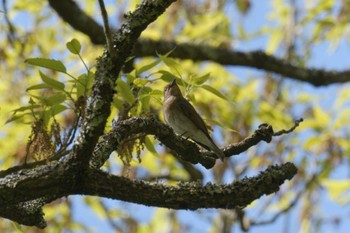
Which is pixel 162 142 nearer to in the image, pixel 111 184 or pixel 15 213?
pixel 111 184

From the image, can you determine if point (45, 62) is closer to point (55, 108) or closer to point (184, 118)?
point (55, 108)

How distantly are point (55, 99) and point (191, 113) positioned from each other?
944 millimetres

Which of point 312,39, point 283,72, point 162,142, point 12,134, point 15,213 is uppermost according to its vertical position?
point 312,39

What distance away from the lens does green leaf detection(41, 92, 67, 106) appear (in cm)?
284

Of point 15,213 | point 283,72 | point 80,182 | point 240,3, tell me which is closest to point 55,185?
point 80,182

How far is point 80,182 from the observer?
7.26 feet

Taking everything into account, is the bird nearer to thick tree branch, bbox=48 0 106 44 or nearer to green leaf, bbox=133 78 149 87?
green leaf, bbox=133 78 149 87

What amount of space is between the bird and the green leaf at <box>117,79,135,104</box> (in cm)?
51

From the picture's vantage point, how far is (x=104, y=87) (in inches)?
83.0

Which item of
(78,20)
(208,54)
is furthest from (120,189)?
(208,54)

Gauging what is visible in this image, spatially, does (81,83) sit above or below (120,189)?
above

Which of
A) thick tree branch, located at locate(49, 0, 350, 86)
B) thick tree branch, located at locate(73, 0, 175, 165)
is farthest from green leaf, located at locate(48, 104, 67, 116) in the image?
thick tree branch, located at locate(49, 0, 350, 86)

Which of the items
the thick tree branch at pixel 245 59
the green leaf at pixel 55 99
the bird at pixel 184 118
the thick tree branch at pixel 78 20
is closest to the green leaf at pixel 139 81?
the green leaf at pixel 55 99

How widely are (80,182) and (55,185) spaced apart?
0.29 feet
